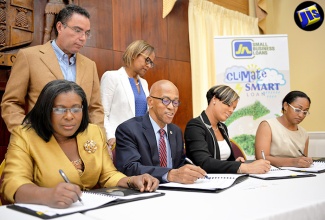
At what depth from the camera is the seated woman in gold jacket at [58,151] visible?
160 cm

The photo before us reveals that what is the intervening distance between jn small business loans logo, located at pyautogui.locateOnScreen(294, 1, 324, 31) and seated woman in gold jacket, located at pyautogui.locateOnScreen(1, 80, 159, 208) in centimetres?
507

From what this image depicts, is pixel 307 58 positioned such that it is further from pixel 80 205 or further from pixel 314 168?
pixel 80 205

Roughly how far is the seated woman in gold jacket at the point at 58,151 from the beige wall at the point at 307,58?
479 cm

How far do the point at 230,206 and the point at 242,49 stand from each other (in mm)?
3893

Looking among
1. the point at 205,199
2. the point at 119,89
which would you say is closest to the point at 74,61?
the point at 119,89

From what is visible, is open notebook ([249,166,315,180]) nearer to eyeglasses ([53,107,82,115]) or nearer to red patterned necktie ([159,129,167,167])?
red patterned necktie ([159,129,167,167])

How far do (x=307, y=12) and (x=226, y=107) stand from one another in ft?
13.0

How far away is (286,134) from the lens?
3152 mm

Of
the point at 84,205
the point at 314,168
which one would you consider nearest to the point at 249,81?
the point at 314,168

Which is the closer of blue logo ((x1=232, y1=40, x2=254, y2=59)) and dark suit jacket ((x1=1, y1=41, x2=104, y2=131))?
dark suit jacket ((x1=1, y1=41, x2=104, y2=131))

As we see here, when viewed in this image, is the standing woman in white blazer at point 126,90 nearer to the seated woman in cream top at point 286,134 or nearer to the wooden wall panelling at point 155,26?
the seated woman in cream top at point 286,134

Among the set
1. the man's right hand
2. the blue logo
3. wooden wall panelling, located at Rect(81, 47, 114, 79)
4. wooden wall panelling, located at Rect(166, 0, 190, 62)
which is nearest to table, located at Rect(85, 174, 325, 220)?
the man's right hand

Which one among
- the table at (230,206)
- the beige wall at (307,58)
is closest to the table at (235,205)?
the table at (230,206)

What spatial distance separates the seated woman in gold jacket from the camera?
1.60m
